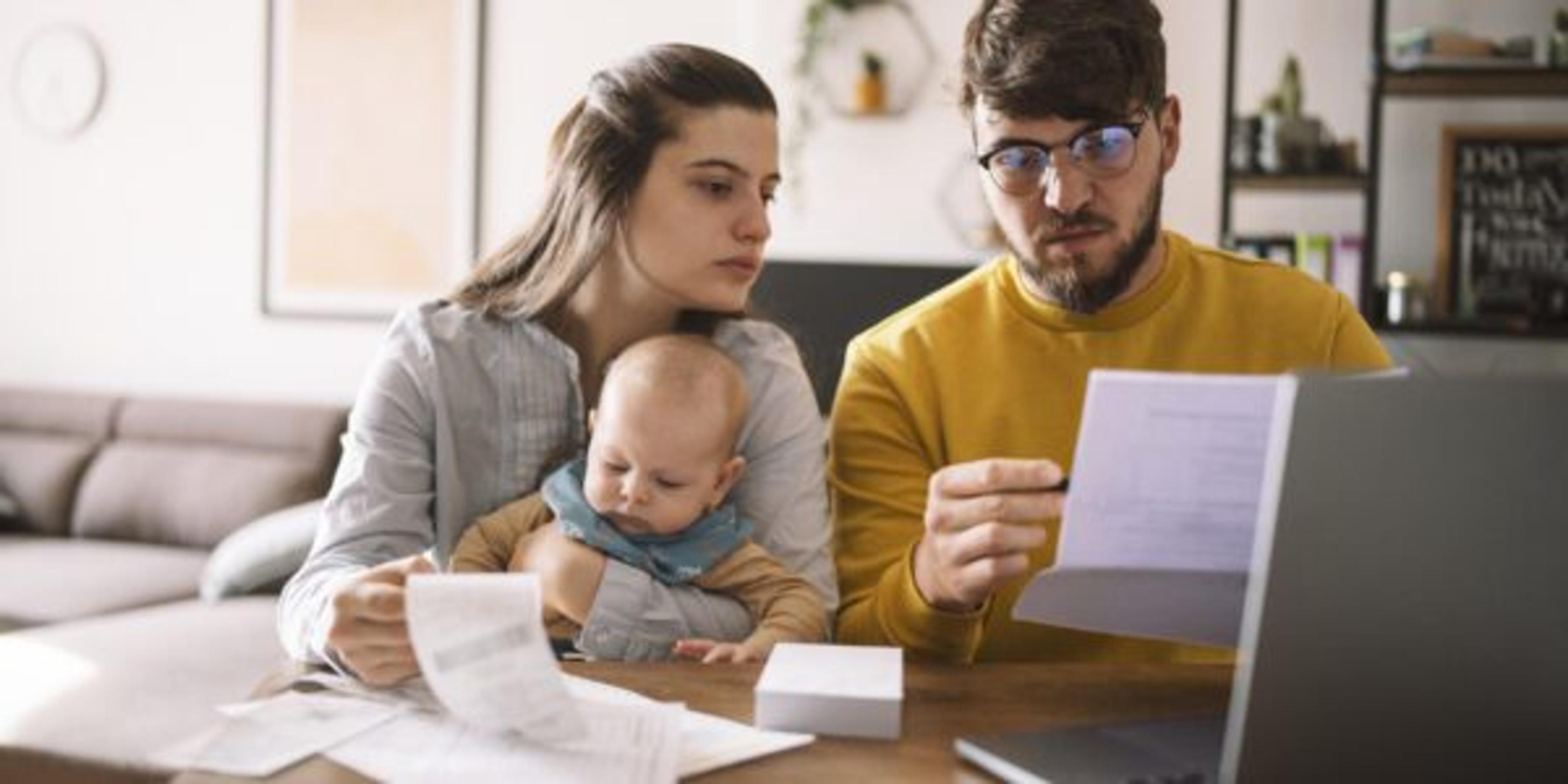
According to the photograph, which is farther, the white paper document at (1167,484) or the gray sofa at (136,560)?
the gray sofa at (136,560)

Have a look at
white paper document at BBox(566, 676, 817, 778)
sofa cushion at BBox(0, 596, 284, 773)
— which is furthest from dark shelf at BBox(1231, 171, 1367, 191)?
white paper document at BBox(566, 676, 817, 778)

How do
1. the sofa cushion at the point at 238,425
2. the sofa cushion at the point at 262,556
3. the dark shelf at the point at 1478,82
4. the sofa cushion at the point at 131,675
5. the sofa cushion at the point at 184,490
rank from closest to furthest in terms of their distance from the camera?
the sofa cushion at the point at 131,675
the sofa cushion at the point at 262,556
the dark shelf at the point at 1478,82
the sofa cushion at the point at 184,490
the sofa cushion at the point at 238,425

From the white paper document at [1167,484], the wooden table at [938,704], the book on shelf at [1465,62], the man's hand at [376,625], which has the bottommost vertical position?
the wooden table at [938,704]

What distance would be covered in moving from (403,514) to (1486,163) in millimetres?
2860

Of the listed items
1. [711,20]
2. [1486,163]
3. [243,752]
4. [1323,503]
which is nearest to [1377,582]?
[1323,503]

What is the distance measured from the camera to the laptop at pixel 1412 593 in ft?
2.47

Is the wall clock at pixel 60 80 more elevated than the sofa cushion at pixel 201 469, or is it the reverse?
the wall clock at pixel 60 80

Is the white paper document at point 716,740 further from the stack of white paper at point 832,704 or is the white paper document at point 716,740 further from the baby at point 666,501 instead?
the baby at point 666,501

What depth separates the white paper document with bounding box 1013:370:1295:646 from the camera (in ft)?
2.71

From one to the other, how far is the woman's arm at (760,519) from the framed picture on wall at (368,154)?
273cm

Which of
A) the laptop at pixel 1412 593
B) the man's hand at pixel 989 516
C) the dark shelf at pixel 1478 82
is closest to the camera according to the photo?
the laptop at pixel 1412 593

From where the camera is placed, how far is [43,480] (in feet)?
13.8

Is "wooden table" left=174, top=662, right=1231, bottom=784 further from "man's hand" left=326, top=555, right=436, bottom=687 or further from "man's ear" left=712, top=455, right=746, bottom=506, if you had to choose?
"man's ear" left=712, top=455, right=746, bottom=506

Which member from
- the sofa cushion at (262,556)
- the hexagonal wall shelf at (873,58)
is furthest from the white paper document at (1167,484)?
the hexagonal wall shelf at (873,58)
